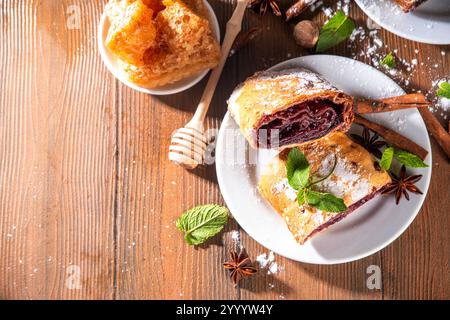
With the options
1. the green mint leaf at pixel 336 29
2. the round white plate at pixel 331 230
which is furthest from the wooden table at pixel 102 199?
the green mint leaf at pixel 336 29

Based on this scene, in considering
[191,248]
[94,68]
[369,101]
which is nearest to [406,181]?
[369,101]

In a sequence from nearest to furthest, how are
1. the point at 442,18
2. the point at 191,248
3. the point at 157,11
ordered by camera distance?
the point at 157,11
the point at 442,18
the point at 191,248

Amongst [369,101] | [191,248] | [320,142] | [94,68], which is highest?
[94,68]

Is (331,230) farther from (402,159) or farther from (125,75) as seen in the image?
(125,75)

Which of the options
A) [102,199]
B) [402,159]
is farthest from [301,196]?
[102,199]

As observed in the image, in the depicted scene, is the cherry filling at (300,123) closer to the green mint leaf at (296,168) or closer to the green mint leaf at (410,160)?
the green mint leaf at (296,168)

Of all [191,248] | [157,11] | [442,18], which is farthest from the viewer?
[191,248]

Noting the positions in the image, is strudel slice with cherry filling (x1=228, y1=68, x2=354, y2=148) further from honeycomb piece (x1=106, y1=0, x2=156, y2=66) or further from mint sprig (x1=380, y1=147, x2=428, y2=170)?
honeycomb piece (x1=106, y1=0, x2=156, y2=66)
